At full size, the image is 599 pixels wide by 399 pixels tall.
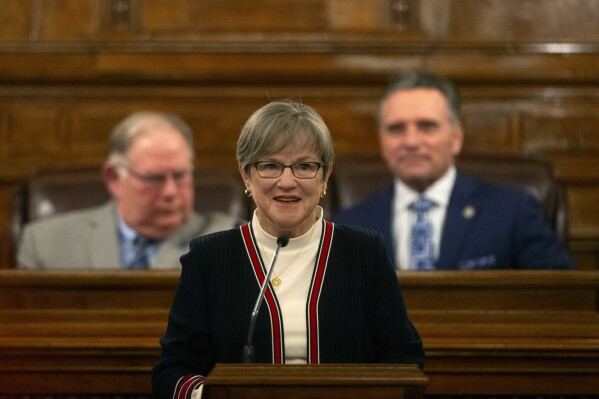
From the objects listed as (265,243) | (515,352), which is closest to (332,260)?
(265,243)

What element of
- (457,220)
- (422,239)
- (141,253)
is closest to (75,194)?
(141,253)

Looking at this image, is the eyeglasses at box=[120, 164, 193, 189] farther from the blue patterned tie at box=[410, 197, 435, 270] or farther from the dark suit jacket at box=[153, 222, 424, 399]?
the dark suit jacket at box=[153, 222, 424, 399]

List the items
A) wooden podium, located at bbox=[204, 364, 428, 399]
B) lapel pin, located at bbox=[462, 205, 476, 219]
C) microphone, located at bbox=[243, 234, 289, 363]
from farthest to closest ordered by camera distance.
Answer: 1. lapel pin, located at bbox=[462, 205, 476, 219]
2. microphone, located at bbox=[243, 234, 289, 363]
3. wooden podium, located at bbox=[204, 364, 428, 399]

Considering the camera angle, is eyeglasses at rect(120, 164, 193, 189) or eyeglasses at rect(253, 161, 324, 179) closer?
eyeglasses at rect(253, 161, 324, 179)

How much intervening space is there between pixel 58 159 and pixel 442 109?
1.63m

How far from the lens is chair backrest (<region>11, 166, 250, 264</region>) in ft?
11.7

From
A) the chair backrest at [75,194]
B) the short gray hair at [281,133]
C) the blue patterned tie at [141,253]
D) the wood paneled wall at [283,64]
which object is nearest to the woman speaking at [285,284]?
the short gray hair at [281,133]

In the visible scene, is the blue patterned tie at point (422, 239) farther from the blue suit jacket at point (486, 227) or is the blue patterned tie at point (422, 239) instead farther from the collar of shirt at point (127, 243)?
the collar of shirt at point (127, 243)

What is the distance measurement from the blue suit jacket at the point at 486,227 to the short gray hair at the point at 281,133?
1698 millimetres

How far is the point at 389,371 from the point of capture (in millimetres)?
1536

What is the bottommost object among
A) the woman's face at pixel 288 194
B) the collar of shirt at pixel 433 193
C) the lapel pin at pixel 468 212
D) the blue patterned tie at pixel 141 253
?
the blue patterned tie at pixel 141 253

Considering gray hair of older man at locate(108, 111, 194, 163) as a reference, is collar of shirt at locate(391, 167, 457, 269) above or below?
below

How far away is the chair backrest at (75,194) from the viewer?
140 inches

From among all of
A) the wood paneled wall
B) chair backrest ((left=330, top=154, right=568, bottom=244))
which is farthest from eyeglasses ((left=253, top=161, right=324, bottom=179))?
the wood paneled wall
